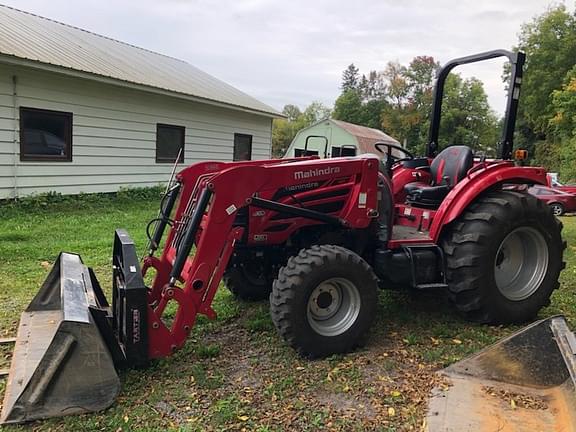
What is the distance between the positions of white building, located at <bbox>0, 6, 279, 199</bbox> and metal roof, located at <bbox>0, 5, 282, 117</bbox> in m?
0.04

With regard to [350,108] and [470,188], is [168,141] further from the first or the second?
[350,108]

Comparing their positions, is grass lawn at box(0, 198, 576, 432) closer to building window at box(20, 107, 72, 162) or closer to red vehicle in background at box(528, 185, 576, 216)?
building window at box(20, 107, 72, 162)

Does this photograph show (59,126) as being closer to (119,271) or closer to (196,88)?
(196,88)

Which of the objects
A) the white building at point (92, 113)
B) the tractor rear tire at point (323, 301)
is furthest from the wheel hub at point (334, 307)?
the white building at point (92, 113)

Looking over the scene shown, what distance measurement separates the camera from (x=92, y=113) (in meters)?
10.8

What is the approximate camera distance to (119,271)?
3.85 m

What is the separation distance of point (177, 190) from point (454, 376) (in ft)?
8.67

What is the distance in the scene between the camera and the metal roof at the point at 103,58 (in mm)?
9734

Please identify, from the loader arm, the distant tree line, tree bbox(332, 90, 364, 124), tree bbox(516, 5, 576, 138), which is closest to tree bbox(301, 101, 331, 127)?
the distant tree line

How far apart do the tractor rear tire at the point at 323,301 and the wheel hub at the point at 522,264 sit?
62.6 inches

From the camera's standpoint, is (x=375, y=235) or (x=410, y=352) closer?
(x=410, y=352)

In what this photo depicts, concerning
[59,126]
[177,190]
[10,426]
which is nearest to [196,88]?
[59,126]

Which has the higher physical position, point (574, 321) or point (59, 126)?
point (59, 126)

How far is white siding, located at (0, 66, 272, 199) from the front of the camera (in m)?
9.25
